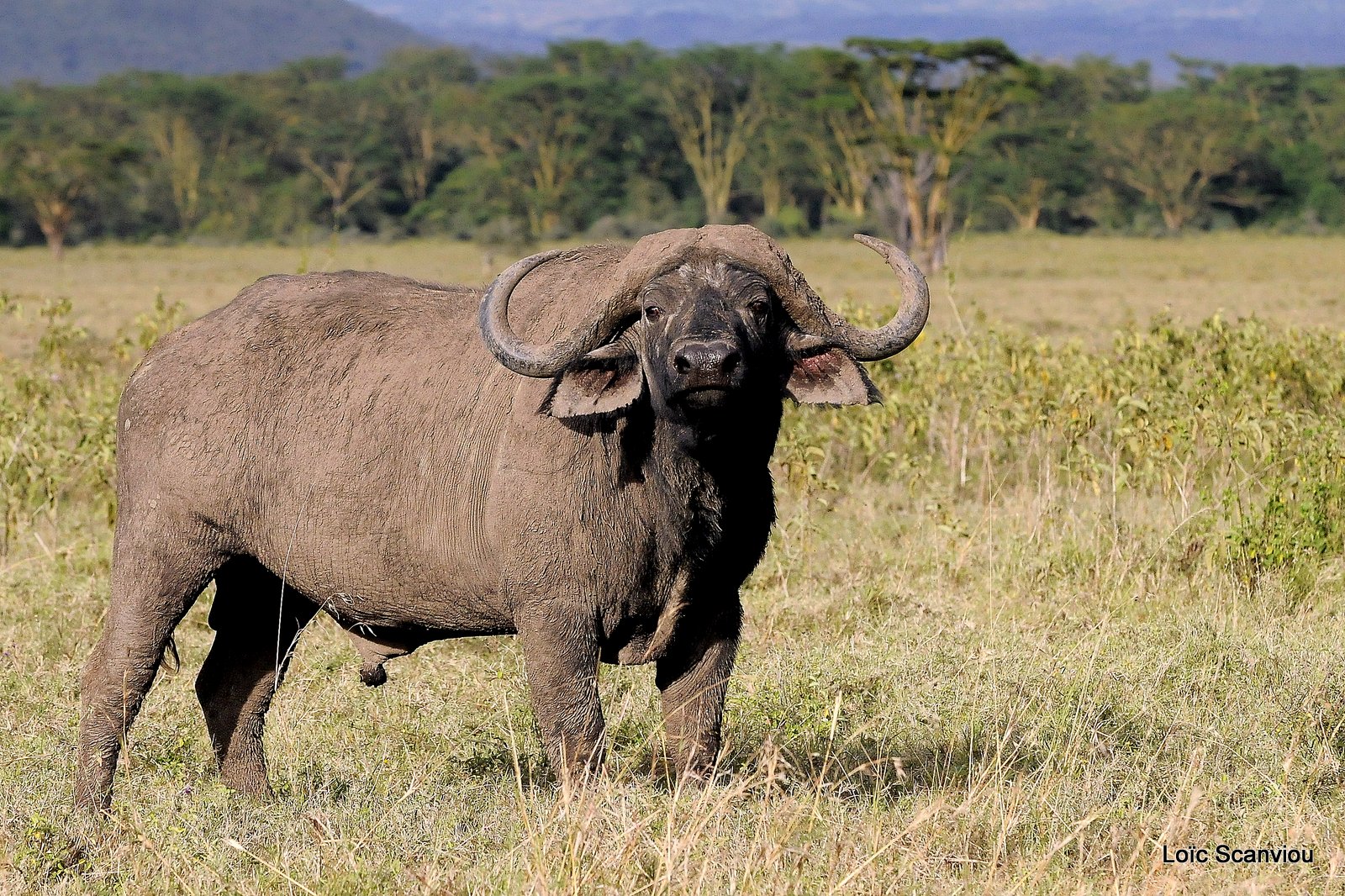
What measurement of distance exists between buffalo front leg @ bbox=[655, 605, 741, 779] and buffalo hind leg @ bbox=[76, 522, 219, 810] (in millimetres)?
1432

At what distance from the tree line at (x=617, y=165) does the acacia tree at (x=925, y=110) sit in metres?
10.4

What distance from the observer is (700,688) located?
455 centimetres

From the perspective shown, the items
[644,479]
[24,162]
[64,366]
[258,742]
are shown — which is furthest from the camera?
[24,162]

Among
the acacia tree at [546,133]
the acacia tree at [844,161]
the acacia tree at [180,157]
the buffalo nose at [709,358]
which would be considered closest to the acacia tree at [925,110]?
the acacia tree at [844,161]

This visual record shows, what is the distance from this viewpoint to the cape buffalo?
4105mm

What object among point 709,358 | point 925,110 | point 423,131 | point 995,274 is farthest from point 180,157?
point 709,358

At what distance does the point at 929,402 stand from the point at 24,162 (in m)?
51.6

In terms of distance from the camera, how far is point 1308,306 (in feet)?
92.2

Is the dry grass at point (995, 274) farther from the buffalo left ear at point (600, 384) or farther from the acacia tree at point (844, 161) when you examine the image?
the buffalo left ear at point (600, 384)

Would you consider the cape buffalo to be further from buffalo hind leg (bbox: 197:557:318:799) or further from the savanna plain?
the savanna plain

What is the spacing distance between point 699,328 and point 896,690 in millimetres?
2196

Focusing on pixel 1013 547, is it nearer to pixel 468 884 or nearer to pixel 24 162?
pixel 468 884

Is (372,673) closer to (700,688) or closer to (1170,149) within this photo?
(700,688)

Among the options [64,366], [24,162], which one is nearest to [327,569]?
[64,366]
